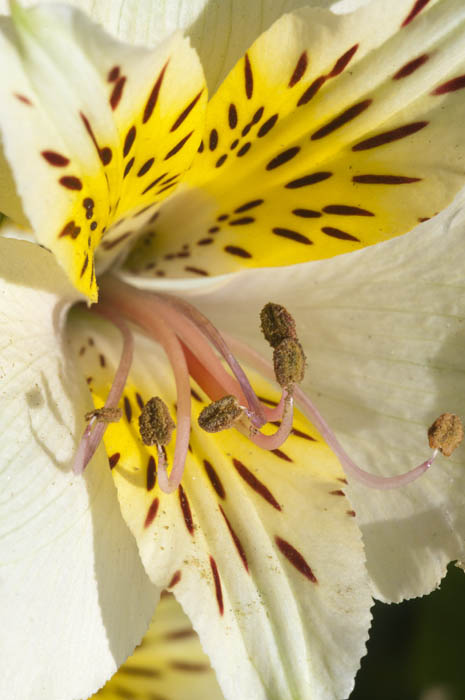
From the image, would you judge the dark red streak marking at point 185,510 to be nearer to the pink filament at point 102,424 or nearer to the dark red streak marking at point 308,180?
the pink filament at point 102,424

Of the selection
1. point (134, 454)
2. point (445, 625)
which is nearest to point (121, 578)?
point (134, 454)

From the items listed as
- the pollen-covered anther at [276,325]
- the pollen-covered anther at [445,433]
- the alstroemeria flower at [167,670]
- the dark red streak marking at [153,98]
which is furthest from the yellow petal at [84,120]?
the alstroemeria flower at [167,670]

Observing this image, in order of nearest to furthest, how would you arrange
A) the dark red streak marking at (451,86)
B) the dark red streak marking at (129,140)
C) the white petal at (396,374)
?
the dark red streak marking at (129,140)
the dark red streak marking at (451,86)
the white petal at (396,374)

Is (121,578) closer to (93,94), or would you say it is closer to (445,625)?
(93,94)

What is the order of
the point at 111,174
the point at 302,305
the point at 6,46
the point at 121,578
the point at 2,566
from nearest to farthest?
the point at 6,46 < the point at 111,174 < the point at 2,566 < the point at 121,578 < the point at 302,305

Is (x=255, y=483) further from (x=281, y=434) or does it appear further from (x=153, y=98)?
(x=153, y=98)

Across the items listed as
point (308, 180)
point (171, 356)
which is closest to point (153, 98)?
point (308, 180)
